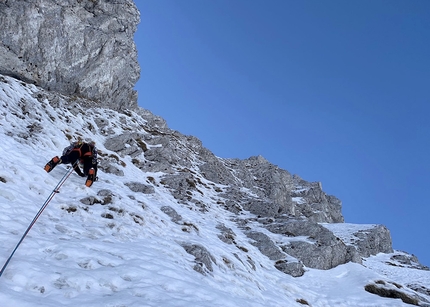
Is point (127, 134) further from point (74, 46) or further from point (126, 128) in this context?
point (74, 46)

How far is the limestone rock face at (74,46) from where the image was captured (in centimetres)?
3369

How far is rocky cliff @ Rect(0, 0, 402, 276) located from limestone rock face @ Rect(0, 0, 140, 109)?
113mm

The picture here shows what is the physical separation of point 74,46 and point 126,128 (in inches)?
486

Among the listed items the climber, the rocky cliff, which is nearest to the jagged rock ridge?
the rocky cliff

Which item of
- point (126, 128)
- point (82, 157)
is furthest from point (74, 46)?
point (82, 157)

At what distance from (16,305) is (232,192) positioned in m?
32.6

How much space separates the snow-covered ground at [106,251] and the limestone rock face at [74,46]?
8.10m

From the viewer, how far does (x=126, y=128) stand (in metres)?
38.3

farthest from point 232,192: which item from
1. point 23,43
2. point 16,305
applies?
point 16,305

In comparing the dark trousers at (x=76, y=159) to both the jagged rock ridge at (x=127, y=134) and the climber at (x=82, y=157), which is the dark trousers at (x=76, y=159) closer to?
the climber at (x=82, y=157)

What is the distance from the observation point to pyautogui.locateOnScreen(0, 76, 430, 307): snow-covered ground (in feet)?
25.5

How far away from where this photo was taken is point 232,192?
1501 inches

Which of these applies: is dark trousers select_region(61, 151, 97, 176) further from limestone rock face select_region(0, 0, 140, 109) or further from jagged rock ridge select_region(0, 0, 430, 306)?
limestone rock face select_region(0, 0, 140, 109)

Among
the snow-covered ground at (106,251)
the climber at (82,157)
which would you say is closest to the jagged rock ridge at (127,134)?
the snow-covered ground at (106,251)
